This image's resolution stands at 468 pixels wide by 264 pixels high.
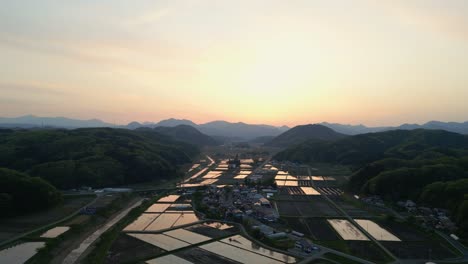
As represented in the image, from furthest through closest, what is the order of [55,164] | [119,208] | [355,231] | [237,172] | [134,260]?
[237,172]
[55,164]
[119,208]
[355,231]
[134,260]

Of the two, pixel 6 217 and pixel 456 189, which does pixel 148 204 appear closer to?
pixel 6 217

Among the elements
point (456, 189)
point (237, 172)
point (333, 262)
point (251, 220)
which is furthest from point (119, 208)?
point (456, 189)

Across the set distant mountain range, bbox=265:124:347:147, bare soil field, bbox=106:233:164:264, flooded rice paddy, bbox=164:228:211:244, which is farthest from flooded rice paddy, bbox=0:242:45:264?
distant mountain range, bbox=265:124:347:147

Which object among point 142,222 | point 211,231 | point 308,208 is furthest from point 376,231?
point 142,222

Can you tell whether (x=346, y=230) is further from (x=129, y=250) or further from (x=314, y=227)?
(x=129, y=250)

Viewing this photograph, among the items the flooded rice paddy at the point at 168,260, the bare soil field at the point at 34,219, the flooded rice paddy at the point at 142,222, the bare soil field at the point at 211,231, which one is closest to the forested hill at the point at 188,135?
the bare soil field at the point at 34,219

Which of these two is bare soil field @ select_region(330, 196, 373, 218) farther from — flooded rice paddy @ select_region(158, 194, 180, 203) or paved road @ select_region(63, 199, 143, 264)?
paved road @ select_region(63, 199, 143, 264)
